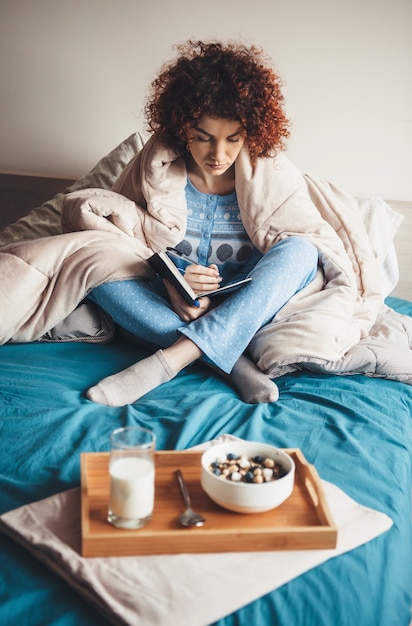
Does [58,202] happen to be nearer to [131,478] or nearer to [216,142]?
[216,142]

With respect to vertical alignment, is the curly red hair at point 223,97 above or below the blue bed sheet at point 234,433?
above

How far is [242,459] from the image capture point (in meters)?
1.12

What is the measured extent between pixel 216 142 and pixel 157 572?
4.21 ft

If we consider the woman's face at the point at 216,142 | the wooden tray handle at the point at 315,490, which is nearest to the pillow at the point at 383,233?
the woman's face at the point at 216,142

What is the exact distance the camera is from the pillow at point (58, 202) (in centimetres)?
250

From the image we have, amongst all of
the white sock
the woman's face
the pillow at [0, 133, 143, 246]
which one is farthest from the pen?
the pillow at [0, 133, 143, 246]

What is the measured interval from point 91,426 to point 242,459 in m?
0.40

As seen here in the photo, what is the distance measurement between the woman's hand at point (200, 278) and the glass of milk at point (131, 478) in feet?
2.95

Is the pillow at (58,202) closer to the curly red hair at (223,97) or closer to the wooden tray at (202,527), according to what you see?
the curly red hair at (223,97)

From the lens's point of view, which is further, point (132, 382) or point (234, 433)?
point (132, 382)

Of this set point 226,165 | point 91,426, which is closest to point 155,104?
point 226,165


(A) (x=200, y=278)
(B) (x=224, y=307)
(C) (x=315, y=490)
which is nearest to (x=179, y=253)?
(A) (x=200, y=278)

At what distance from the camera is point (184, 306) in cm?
188

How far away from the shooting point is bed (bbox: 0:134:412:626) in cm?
96
